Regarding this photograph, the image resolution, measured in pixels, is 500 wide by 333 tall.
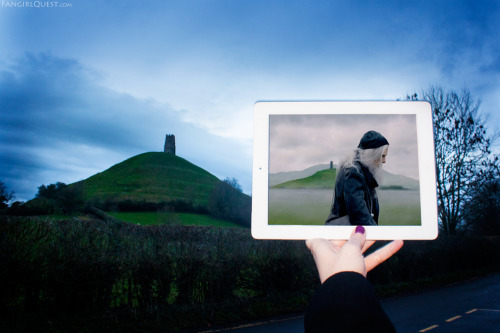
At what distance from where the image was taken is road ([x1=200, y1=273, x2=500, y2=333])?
398 inches

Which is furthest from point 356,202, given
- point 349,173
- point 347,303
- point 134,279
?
point 134,279

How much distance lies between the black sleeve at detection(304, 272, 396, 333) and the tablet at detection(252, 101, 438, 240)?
520 millimetres

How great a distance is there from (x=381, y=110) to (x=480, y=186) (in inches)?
1146

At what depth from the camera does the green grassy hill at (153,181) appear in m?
70.1

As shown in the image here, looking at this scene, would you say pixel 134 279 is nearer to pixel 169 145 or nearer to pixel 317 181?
pixel 317 181

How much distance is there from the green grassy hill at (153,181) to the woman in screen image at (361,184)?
59.7 meters

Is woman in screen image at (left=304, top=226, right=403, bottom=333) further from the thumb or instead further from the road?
the road

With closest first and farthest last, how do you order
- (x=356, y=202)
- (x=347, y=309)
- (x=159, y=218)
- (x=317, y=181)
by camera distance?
1. (x=347, y=309)
2. (x=356, y=202)
3. (x=317, y=181)
4. (x=159, y=218)

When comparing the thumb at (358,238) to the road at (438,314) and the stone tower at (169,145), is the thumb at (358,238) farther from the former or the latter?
the stone tower at (169,145)

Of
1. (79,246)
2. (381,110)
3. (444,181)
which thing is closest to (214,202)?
(444,181)

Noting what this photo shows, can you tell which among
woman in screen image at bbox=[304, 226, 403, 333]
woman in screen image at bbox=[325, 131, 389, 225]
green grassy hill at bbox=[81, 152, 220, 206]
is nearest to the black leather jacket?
woman in screen image at bbox=[325, 131, 389, 225]

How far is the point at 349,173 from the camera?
1.76 metres

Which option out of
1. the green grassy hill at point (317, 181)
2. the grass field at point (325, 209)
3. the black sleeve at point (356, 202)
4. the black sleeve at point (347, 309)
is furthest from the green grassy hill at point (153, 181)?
the black sleeve at point (347, 309)

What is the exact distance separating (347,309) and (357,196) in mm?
755
